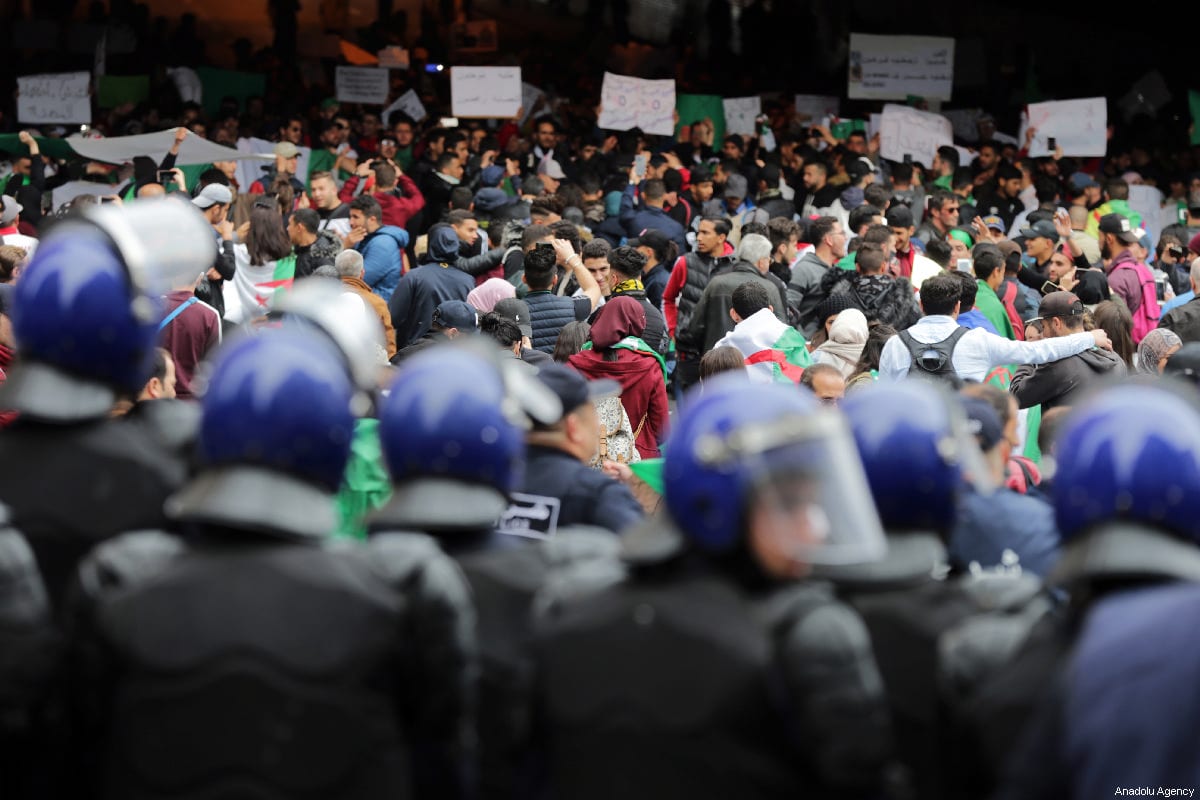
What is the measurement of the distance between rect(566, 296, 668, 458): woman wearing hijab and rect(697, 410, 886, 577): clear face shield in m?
5.41

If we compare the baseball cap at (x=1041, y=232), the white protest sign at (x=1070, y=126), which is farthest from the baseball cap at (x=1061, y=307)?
the white protest sign at (x=1070, y=126)

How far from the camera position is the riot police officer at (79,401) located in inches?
131

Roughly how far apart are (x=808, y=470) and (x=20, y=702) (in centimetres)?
154

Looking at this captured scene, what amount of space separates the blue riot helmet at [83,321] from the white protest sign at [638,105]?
12387 millimetres

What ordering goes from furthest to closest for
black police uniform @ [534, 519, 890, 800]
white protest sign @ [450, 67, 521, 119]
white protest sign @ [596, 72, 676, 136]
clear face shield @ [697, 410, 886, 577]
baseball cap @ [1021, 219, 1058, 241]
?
white protest sign @ [596, 72, 676, 136]
white protest sign @ [450, 67, 521, 119]
baseball cap @ [1021, 219, 1058, 241]
clear face shield @ [697, 410, 886, 577]
black police uniform @ [534, 519, 890, 800]

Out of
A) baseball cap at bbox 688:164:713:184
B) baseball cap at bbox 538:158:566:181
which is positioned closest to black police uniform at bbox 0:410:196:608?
baseball cap at bbox 688:164:713:184

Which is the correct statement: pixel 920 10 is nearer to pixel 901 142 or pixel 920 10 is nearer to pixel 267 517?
pixel 901 142

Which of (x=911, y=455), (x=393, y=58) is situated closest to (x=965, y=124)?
(x=393, y=58)

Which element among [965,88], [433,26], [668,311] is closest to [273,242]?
[668,311]

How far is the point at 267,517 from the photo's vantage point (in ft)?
9.00

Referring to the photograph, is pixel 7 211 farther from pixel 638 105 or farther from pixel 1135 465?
pixel 1135 465

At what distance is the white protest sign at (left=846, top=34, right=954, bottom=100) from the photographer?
17.5 meters

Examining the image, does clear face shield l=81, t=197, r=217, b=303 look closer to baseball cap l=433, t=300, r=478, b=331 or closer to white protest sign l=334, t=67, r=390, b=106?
baseball cap l=433, t=300, r=478, b=331

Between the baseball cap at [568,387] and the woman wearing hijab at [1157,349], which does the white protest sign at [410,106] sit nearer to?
the woman wearing hijab at [1157,349]
